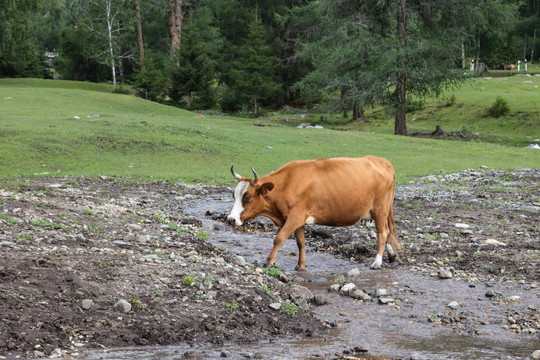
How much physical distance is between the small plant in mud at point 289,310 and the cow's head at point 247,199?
313cm

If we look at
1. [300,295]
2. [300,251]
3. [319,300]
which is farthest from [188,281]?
[300,251]

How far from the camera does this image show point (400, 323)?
8883 mm

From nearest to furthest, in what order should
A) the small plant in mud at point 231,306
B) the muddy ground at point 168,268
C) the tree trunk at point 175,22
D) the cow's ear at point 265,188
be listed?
1. the muddy ground at point 168,268
2. the small plant in mud at point 231,306
3. the cow's ear at point 265,188
4. the tree trunk at point 175,22

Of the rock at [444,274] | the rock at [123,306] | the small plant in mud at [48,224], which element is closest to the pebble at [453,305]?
the rock at [444,274]

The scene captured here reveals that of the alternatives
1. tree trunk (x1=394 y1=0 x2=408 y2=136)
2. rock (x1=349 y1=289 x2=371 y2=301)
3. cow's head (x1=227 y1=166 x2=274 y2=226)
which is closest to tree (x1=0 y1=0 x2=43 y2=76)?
tree trunk (x1=394 y1=0 x2=408 y2=136)

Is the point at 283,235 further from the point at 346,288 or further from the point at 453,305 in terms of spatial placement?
the point at 453,305

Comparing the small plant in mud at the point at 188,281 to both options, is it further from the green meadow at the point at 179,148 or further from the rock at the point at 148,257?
the green meadow at the point at 179,148

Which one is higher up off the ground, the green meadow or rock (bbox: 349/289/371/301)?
the green meadow

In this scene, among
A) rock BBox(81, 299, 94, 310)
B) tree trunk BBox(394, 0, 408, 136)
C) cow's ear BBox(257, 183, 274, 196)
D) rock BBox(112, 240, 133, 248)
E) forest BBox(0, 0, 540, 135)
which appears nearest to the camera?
rock BBox(81, 299, 94, 310)

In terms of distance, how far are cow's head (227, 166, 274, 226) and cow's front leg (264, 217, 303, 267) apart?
25.5 inches

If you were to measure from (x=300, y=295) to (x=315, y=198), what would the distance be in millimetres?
2995

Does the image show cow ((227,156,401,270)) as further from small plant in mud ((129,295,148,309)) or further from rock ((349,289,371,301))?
small plant in mud ((129,295,148,309))

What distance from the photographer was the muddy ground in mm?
7789

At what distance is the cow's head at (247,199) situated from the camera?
11.8 meters
